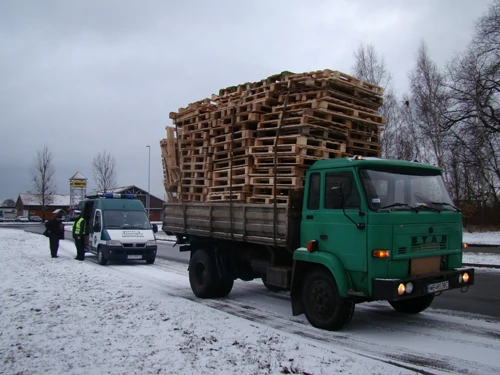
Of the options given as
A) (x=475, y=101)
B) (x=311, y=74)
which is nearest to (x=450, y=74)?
(x=475, y=101)

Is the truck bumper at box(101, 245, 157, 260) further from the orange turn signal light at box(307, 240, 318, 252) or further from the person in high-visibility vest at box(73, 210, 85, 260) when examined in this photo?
the orange turn signal light at box(307, 240, 318, 252)

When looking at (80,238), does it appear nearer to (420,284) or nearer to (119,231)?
(119,231)

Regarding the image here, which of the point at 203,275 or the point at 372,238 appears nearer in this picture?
the point at 372,238

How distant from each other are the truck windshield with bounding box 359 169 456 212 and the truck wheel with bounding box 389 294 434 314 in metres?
1.68

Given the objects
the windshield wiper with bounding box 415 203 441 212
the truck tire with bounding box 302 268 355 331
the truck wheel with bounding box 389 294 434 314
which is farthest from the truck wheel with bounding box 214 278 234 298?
the windshield wiper with bounding box 415 203 441 212

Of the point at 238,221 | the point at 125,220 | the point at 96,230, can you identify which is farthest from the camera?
the point at 125,220

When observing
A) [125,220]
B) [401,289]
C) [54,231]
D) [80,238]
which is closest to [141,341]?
[401,289]

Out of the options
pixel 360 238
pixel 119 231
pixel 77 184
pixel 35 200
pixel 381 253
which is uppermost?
pixel 77 184

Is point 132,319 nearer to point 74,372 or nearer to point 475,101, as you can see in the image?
point 74,372

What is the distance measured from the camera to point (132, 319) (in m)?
6.68

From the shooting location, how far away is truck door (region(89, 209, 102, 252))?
14998 mm

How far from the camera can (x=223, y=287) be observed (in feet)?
28.8

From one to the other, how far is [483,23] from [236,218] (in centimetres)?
2487

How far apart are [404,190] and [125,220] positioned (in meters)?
11.3
